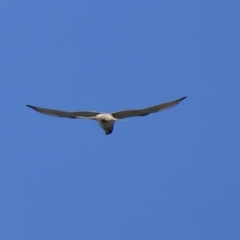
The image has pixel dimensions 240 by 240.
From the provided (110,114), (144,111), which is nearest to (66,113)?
(110,114)

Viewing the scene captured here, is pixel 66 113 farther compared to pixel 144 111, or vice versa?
pixel 66 113

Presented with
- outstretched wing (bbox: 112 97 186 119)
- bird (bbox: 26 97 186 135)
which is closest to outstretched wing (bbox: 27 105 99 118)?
bird (bbox: 26 97 186 135)

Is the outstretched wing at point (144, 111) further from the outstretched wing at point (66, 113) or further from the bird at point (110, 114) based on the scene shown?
the outstretched wing at point (66, 113)

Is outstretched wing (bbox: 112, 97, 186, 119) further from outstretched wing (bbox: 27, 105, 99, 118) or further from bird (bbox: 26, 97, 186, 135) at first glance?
outstretched wing (bbox: 27, 105, 99, 118)

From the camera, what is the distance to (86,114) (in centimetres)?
3275

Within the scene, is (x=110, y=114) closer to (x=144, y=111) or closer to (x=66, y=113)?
(x=144, y=111)

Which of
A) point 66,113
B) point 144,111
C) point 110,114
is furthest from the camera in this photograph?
point 66,113

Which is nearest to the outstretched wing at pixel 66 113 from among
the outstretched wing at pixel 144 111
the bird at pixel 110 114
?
the bird at pixel 110 114

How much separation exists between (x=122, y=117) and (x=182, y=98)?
2875mm

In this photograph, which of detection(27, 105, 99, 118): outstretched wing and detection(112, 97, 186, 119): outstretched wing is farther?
detection(27, 105, 99, 118): outstretched wing

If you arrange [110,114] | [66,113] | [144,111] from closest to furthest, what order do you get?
[110,114]
[144,111]
[66,113]

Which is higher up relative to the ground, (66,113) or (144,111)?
(144,111)

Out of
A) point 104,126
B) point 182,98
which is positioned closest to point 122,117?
point 104,126

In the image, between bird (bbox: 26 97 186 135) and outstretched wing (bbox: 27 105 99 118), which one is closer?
bird (bbox: 26 97 186 135)
